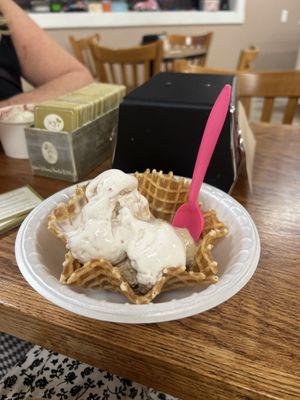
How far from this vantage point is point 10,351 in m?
0.67

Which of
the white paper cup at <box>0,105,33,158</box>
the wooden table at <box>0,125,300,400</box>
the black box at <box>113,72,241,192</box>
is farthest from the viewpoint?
the white paper cup at <box>0,105,33,158</box>

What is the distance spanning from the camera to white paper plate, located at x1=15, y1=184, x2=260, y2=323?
0.33 metres

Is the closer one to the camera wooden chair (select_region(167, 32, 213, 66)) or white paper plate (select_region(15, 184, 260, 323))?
white paper plate (select_region(15, 184, 260, 323))

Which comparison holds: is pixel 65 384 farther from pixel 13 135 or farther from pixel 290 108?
pixel 290 108

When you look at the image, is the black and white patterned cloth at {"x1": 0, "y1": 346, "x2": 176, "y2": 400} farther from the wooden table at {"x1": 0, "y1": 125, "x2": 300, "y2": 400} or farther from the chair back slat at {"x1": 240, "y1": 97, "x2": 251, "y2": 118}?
the chair back slat at {"x1": 240, "y1": 97, "x2": 251, "y2": 118}

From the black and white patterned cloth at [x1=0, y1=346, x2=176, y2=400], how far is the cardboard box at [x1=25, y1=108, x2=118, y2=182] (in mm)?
327

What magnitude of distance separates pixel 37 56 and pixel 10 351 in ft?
2.93

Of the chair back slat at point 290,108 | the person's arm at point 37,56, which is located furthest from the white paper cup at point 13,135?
the chair back slat at point 290,108

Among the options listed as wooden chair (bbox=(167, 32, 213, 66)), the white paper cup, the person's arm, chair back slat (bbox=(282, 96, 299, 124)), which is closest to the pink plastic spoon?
the white paper cup

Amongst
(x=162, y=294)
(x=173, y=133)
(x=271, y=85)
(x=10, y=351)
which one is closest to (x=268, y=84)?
(x=271, y=85)

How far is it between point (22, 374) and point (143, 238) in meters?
0.37

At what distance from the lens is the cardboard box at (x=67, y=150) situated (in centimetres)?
61

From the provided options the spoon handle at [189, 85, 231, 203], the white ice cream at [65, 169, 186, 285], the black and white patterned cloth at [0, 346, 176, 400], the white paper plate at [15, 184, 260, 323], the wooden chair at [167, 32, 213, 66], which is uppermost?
the spoon handle at [189, 85, 231, 203]

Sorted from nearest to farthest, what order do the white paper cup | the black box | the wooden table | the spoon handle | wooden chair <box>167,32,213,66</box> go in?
1. the wooden table
2. the spoon handle
3. the black box
4. the white paper cup
5. wooden chair <box>167,32,213,66</box>
